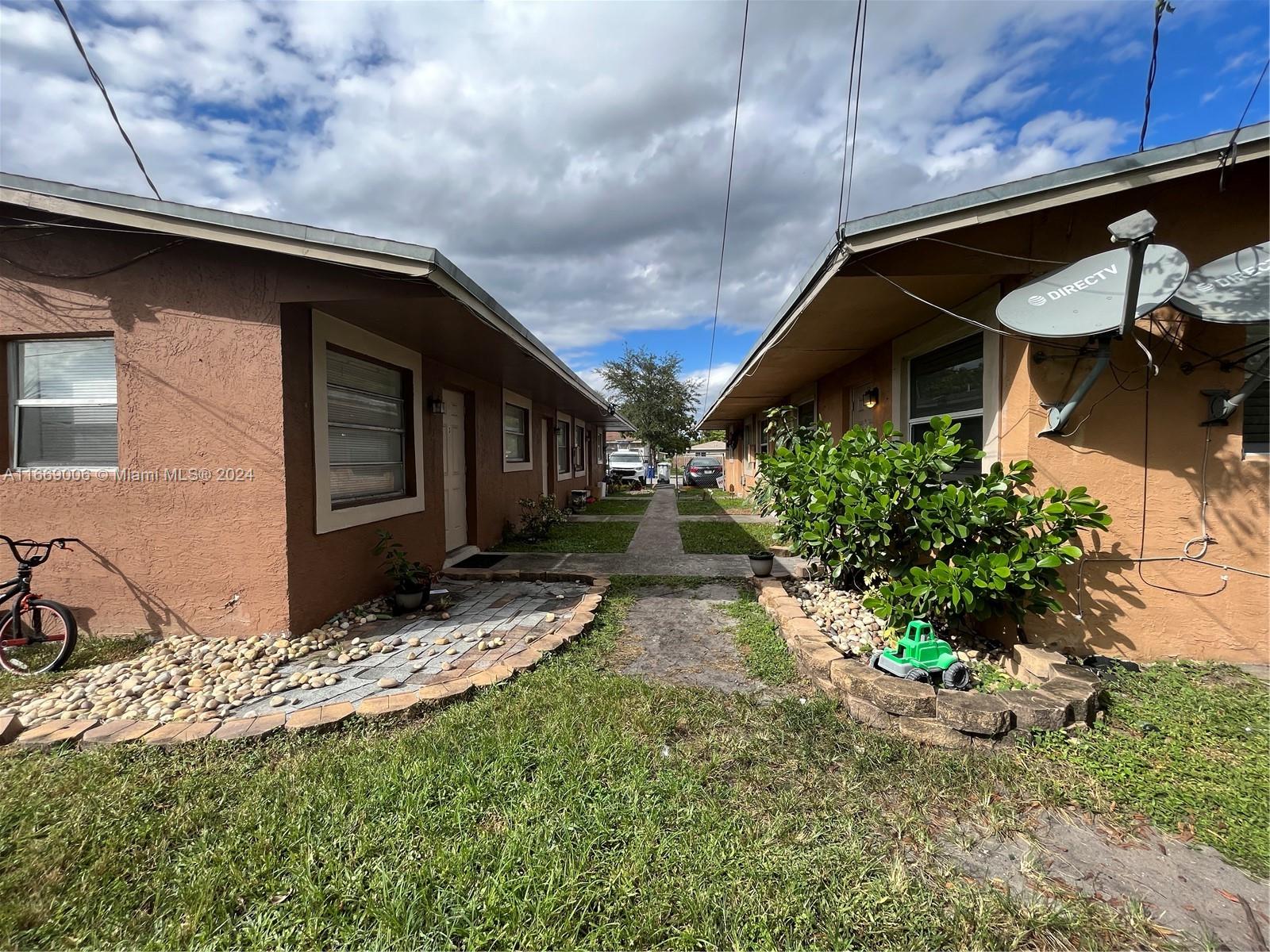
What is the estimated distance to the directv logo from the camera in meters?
3.17

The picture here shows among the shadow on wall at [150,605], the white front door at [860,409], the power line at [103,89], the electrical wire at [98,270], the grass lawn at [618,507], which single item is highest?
the power line at [103,89]

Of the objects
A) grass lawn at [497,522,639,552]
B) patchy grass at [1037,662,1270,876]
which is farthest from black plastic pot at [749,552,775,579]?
patchy grass at [1037,662,1270,876]

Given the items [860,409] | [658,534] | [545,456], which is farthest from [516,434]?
[860,409]

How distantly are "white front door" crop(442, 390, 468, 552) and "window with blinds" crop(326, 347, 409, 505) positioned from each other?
117 centimetres

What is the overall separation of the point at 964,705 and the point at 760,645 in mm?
1503

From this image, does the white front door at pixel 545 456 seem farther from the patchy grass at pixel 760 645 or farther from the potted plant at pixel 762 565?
the patchy grass at pixel 760 645

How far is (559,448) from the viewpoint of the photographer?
1376 cm

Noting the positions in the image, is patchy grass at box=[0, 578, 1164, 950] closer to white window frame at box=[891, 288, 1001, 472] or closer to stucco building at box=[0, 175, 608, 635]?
stucco building at box=[0, 175, 608, 635]

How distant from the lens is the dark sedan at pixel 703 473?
26.0 metres

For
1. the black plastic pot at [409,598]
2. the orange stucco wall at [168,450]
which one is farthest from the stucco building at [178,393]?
the black plastic pot at [409,598]

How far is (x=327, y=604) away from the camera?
427cm

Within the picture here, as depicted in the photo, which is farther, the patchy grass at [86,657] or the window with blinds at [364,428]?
the window with blinds at [364,428]

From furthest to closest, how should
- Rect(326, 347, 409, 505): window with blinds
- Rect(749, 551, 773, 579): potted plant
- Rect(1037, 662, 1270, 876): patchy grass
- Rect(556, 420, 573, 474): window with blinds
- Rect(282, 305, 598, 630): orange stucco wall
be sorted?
Rect(556, 420, 573, 474): window with blinds < Rect(749, 551, 773, 579): potted plant < Rect(326, 347, 409, 505): window with blinds < Rect(282, 305, 598, 630): orange stucco wall < Rect(1037, 662, 1270, 876): patchy grass

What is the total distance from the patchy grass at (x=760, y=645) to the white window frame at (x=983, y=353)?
6.90 ft
